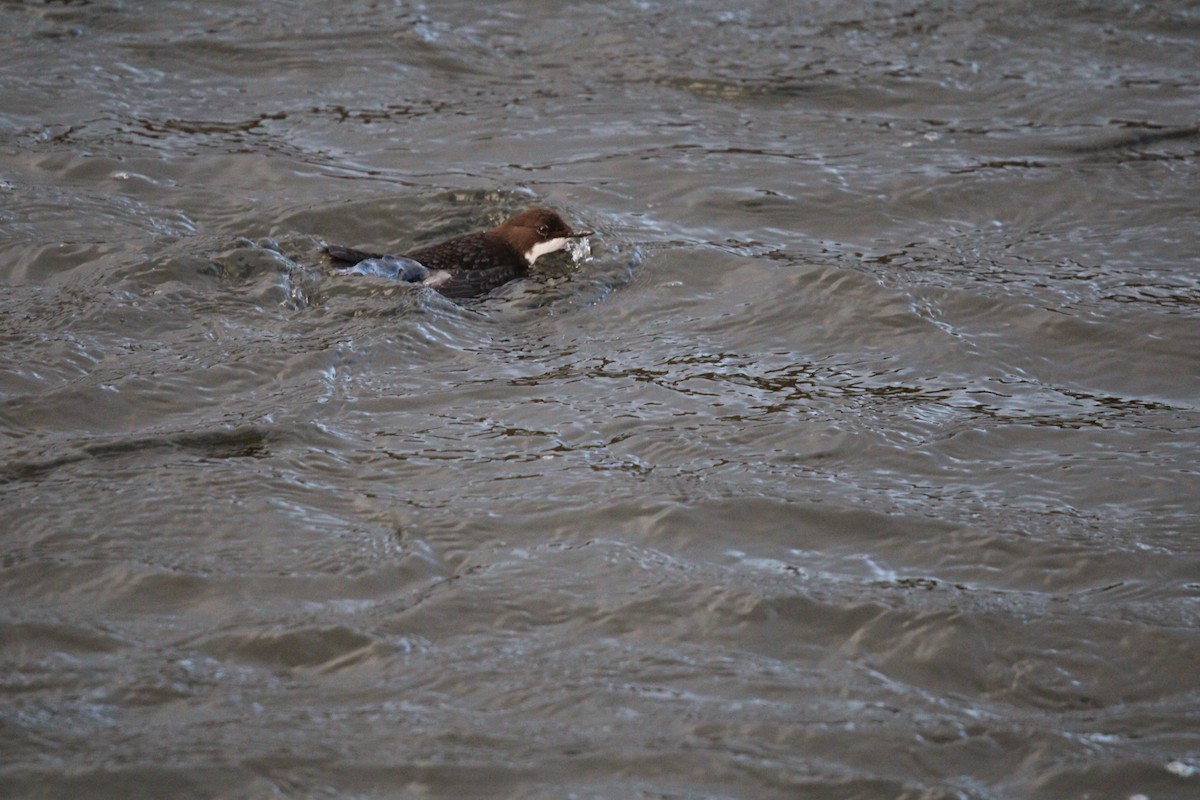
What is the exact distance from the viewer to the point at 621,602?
13.5 ft

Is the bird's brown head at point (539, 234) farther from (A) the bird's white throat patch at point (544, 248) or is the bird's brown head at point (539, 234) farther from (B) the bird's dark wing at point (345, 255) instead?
(B) the bird's dark wing at point (345, 255)

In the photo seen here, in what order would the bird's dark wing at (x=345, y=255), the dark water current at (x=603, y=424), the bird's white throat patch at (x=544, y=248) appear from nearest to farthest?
1. the dark water current at (x=603, y=424)
2. the bird's dark wing at (x=345, y=255)
3. the bird's white throat patch at (x=544, y=248)

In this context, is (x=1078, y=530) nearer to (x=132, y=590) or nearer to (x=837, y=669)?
(x=837, y=669)

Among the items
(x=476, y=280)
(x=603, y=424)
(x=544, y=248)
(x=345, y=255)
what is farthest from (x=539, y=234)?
(x=603, y=424)

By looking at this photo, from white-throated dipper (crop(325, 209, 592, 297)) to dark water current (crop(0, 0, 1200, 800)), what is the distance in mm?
169

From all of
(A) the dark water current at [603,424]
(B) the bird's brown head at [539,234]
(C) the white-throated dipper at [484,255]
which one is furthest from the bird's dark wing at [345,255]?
(B) the bird's brown head at [539,234]

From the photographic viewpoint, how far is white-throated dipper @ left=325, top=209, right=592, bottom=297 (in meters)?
6.53

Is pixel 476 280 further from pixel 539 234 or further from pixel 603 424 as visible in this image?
pixel 603 424

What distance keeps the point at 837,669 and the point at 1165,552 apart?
1.42 meters

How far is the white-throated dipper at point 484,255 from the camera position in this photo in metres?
6.53

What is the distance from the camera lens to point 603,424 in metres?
5.36

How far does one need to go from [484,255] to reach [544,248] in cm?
31

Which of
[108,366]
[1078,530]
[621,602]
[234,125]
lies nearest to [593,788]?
[621,602]

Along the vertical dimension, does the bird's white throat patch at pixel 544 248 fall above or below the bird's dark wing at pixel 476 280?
above
